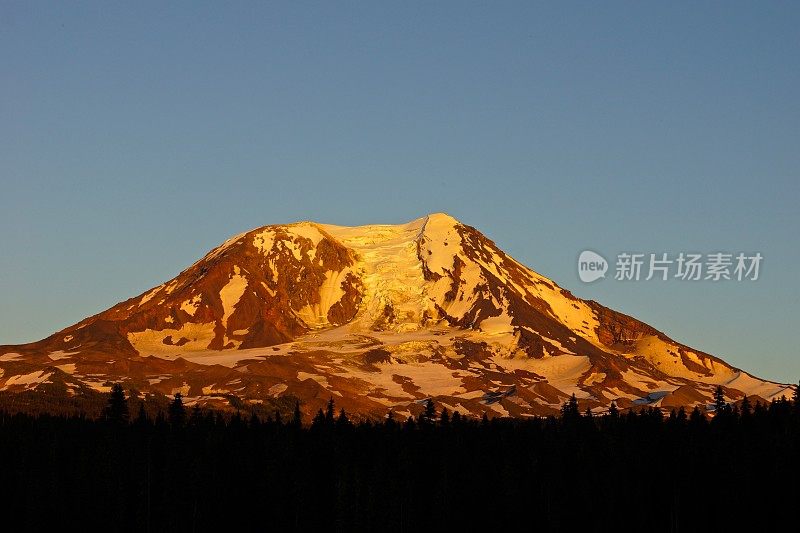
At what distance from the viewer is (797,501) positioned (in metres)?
148

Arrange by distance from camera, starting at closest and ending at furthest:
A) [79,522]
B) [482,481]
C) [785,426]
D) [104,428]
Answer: [79,522], [482,481], [785,426], [104,428]

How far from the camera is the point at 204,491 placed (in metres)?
152

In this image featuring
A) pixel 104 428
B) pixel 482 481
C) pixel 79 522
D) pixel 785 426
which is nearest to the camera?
pixel 79 522

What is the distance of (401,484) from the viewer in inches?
6093

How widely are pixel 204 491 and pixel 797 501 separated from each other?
2595 inches

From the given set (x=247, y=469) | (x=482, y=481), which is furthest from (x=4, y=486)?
(x=482, y=481)

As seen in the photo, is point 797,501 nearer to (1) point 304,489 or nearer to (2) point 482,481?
(2) point 482,481

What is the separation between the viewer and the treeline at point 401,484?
147125 millimetres

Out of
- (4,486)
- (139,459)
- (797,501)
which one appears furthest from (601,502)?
(4,486)

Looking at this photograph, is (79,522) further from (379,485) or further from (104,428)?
(104,428)

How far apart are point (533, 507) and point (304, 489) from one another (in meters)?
25.9

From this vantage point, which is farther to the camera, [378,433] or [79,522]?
[378,433]

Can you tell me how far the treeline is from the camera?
14712 centimetres

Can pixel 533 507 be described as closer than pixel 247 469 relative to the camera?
Yes
